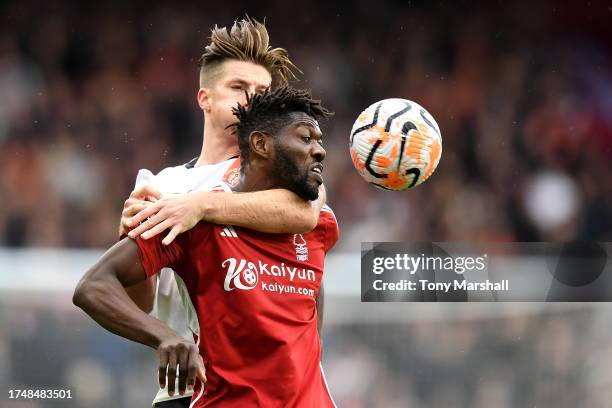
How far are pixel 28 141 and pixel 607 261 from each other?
5.51m

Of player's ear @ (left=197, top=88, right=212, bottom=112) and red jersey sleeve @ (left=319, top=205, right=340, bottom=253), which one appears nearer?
red jersey sleeve @ (left=319, top=205, right=340, bottom=253)

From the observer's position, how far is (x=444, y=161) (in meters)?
9.55

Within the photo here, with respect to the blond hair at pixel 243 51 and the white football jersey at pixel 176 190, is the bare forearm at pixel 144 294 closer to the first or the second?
the white football jersey at pixel 176 190

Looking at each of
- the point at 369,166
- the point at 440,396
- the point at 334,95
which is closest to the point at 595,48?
the point at 334,95

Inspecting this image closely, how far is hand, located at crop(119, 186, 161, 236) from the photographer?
371 centimetres

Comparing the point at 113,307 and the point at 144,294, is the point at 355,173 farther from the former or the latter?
the point at 113,307

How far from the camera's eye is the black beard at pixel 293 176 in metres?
3.80

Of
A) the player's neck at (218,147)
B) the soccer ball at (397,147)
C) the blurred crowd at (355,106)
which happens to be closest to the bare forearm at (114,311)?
the soccer ball at (397,147)

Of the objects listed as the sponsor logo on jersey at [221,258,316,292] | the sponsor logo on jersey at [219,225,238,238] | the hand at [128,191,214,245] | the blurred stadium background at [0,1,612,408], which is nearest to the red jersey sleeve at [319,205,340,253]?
the sponsor logo on jersey at [221,258,316,292]

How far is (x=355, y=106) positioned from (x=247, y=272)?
6425 mm

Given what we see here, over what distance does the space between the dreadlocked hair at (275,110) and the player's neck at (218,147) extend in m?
1.15

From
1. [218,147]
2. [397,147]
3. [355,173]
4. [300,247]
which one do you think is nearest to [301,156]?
[300,247]

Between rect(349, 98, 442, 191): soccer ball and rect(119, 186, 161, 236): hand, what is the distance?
117 centimetres

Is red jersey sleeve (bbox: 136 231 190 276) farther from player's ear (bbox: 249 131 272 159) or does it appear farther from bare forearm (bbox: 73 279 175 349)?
player's ear (bbox: 249 131 272 159)
